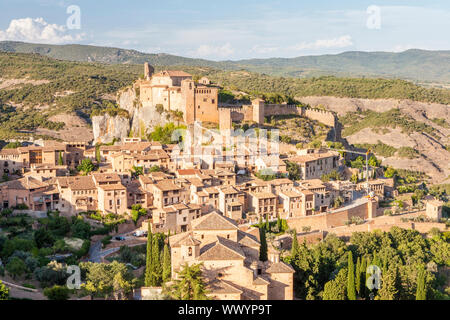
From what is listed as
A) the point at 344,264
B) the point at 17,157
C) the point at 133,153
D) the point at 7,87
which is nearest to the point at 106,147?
the point at 133,153

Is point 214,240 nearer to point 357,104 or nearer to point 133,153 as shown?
point 133,153

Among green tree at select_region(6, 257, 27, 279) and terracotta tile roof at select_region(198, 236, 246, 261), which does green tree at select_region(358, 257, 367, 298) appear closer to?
terracotta tile roof at select_region(198, 236, 246, 261)

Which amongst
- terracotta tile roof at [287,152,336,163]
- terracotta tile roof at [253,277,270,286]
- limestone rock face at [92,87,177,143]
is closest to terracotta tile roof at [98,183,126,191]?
limestone rock face at [92,87,177,143]

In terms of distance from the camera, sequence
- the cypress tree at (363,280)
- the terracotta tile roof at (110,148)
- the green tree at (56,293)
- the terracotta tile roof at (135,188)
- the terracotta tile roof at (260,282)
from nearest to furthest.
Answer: the terracotta tile roof at (260,282), the green tree at (56,293), the cypress tree at (363,280), the terracotta tile roof at (135,188), the terracotta tile roof at (110,148)

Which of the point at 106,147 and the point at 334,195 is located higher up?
the point at 106,147

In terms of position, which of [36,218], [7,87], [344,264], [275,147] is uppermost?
[7,87]

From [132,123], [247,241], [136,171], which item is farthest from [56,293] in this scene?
[132,123]

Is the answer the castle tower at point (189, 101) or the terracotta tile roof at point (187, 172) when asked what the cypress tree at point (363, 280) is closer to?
the terracotta tile roof at point (187, 172)

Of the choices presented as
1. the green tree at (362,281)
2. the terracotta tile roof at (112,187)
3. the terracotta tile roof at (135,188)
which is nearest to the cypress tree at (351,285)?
the green tree at (362,281)
